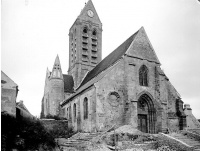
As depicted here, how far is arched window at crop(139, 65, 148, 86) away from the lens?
25331 mm

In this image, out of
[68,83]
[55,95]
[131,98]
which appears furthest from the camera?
[68,83]

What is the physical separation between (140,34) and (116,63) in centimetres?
463

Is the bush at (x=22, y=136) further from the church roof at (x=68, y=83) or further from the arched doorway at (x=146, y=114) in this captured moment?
the church roof at (x=68, y=83)

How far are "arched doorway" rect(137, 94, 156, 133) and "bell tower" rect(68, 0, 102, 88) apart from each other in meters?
15.1

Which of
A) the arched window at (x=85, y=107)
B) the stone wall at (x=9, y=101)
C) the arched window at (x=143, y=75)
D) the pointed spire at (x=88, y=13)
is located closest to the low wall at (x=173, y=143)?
the arched window at (x=143, y=75)

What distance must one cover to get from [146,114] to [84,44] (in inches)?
789

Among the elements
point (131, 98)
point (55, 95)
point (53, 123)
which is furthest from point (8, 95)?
point (55, 95)

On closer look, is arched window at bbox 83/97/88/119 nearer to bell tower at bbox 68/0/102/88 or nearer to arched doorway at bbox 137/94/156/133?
arched doorway at bbox 137/94/156/133

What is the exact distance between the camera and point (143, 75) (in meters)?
25.6

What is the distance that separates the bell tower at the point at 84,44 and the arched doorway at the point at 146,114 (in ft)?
49.6

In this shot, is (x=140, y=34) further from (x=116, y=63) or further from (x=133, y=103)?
(x=133, y=103)

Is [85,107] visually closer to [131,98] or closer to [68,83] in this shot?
[131,98]

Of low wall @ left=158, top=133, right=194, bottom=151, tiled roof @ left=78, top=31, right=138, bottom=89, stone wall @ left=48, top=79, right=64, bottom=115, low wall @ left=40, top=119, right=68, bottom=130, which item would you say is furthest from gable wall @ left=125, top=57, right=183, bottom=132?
stone wall @ left=48, top=79, right=64, bottom=115

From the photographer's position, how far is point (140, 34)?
2627 cm
